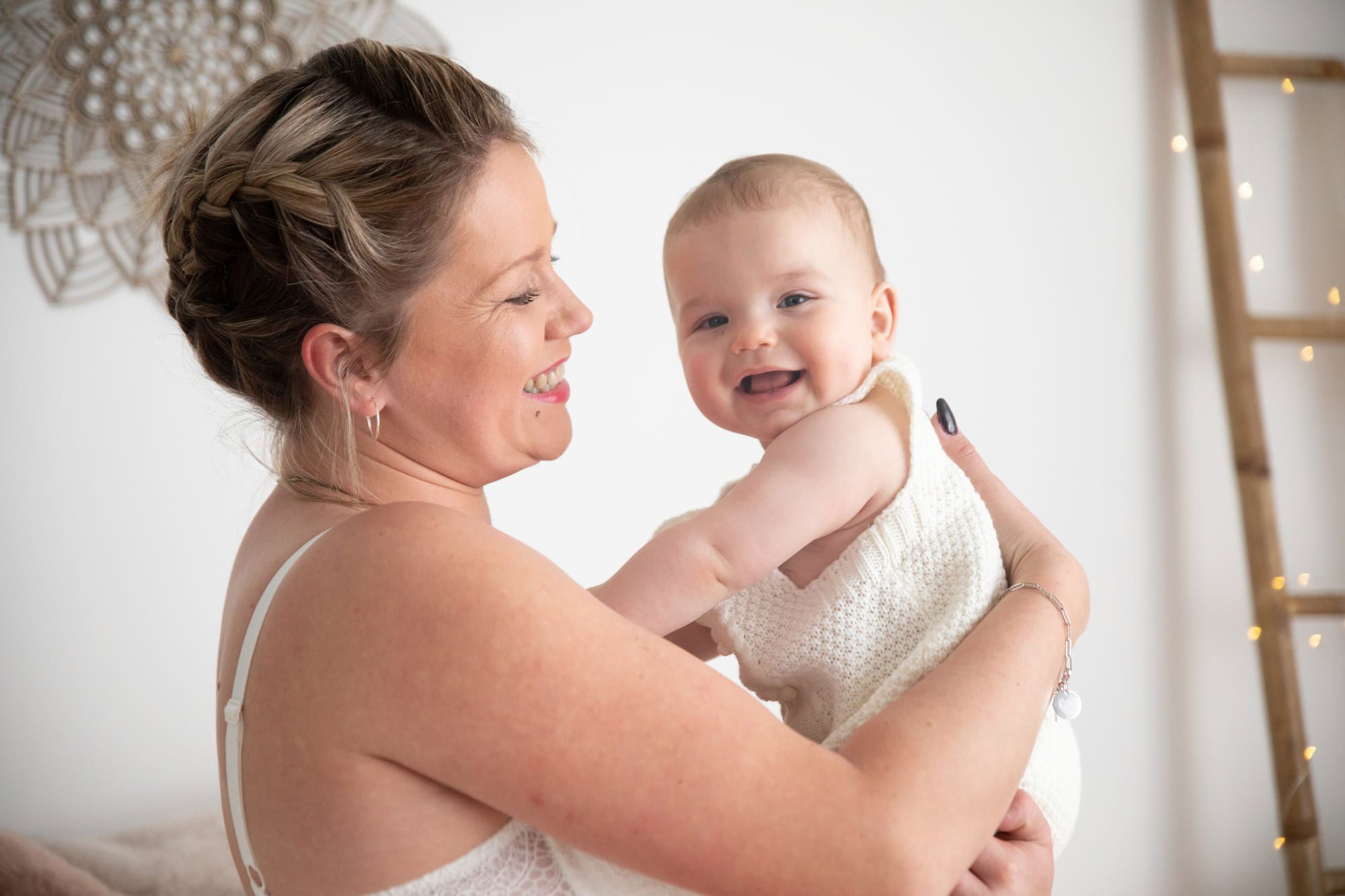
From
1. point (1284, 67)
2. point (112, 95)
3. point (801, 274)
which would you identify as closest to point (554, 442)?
point (801, 274)

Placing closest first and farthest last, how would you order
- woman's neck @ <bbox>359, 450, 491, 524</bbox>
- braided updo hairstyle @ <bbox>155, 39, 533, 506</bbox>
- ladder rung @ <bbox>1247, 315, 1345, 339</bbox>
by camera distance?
1. braided updo hairstyle @ <bbox>155, 39, 533, 506</bbox>
2. woman's neck @ <bbox>359, 450, 491, 524</bbox>
3. ladder rung @ <bbox>1247, 315, 1345, 339</bbox>

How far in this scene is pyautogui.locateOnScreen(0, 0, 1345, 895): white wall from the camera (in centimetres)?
281

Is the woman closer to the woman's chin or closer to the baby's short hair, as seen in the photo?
the woman's chin

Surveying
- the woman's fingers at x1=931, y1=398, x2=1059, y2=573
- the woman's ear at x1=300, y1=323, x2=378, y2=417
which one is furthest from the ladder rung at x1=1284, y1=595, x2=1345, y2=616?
the woman's ear at x1=300, y1=323, x2=378, y2=417

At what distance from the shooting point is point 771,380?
52.7 inches

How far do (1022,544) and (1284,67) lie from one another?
2361 mm

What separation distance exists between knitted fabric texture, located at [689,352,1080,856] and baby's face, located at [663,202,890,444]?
0.42 feet

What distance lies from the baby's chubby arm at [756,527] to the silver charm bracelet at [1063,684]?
211 mm

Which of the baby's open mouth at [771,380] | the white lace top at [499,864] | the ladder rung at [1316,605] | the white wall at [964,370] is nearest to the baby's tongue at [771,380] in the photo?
the baby's open mouth at [771,380]

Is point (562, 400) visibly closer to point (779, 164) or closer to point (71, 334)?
point (779, 164)

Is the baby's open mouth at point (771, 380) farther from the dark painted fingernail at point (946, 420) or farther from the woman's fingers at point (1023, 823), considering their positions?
the woman's fingers at point (1023, 823)

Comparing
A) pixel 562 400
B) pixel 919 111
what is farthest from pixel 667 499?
pixel 562 400

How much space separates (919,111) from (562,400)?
2217mm

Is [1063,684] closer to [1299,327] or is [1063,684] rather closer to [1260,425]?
[1260,425]
